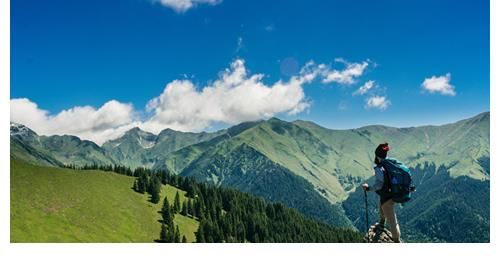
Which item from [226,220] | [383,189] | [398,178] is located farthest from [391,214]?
[226,220]

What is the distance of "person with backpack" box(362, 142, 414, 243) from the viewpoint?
53.0ft

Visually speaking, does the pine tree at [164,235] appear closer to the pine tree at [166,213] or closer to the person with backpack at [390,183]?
the pine tree at [166,213]

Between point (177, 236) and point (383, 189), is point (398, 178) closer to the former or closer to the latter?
point (383, 189)

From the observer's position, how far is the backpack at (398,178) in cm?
1612

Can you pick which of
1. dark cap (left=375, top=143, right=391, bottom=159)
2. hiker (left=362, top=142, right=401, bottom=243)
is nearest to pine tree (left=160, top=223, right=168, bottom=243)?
hiker (left=362, top=142, right=401, bottom=243)

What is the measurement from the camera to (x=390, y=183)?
1639 cm

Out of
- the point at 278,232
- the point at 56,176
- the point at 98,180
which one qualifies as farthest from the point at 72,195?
the point at 278,232

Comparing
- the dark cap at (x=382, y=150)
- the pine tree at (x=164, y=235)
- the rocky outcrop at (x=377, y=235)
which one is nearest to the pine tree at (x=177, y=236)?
the pine tree at (x=164, y=235)

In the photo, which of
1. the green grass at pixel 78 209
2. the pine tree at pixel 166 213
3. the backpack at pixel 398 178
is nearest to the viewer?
the backpack at pixel 398 178

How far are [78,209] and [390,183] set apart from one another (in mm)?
136526

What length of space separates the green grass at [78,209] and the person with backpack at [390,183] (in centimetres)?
10254

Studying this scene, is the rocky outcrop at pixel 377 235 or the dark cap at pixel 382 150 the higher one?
the dark cap at pixel 382 150

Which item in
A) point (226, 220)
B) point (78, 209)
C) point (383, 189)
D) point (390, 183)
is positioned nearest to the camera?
point (390, 183)
